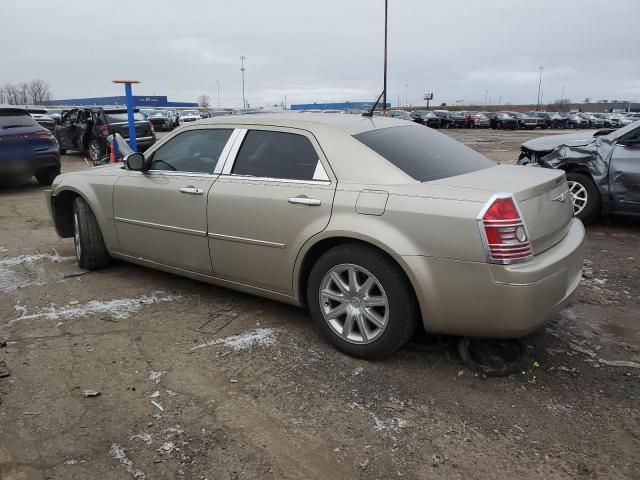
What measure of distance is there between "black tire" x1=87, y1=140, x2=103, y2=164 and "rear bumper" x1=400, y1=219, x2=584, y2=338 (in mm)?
14053

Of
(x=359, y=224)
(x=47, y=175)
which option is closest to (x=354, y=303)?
(x=359, y=224)

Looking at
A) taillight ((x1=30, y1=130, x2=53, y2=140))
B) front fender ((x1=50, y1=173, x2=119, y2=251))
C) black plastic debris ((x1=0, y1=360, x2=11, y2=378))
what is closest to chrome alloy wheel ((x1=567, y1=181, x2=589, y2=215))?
front fender ((x1=50, y1=173, x2=119, y2=251))

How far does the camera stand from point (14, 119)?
985 centimetres

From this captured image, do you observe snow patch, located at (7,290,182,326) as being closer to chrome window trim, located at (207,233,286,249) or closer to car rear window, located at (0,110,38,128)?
chrome window trim, located at (207,233,286,249)

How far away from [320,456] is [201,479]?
55 cm

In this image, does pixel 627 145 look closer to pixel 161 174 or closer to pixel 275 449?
pixel 161 174

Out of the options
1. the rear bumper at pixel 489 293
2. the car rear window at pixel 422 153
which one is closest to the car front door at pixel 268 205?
the car rear window at pixel 422 153

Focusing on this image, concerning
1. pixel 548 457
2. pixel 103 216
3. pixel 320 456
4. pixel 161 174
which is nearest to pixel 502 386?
pixel 548 457

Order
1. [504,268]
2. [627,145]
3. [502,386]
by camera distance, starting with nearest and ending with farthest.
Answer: [504,268], [502,386], [627,145]

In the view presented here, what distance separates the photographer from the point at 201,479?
233 cm

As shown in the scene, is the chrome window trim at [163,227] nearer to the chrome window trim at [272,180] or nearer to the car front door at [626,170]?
the chrome window trim at [272,180]

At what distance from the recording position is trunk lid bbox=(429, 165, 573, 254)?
297 centimetres

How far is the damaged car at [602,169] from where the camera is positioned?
21.0 feet

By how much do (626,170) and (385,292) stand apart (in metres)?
4.77
